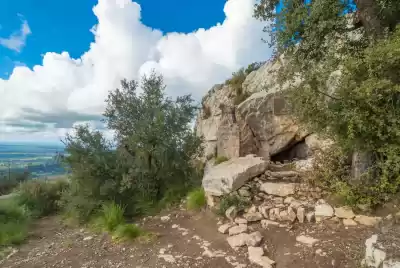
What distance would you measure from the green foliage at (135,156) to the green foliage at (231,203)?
2.40 m

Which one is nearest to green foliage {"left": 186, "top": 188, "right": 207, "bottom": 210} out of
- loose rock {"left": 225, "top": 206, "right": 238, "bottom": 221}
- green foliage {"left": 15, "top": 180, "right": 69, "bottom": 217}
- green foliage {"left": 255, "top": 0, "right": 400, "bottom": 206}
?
loose rock {"left": 225, "top": 206, "right": 238, "bottom": 221}

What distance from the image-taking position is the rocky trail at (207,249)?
159 inches

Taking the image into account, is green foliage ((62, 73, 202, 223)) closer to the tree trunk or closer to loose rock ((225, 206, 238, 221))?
loose rock ((225, 206, 238, 221))

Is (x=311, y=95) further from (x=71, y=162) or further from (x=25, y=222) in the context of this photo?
(x=25, y=222)

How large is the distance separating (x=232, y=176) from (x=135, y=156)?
145 inches

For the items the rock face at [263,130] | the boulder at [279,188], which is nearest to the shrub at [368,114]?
the boulder at [279,188]

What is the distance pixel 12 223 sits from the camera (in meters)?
7.33

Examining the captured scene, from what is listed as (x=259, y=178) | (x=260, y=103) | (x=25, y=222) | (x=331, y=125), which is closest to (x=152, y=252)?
(x=259, y=178)

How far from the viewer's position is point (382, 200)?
4770 millimetres

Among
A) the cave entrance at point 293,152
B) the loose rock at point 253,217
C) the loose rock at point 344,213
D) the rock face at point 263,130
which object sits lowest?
the loose rock at point 253,217

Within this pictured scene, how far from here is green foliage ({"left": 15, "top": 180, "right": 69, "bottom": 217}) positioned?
9125 mm

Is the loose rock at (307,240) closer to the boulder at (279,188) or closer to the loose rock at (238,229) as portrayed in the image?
the loose rock at (238,229)

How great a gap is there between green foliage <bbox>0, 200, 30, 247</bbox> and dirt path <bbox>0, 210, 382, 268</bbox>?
1.35ft

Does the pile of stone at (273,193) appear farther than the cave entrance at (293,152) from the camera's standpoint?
No
